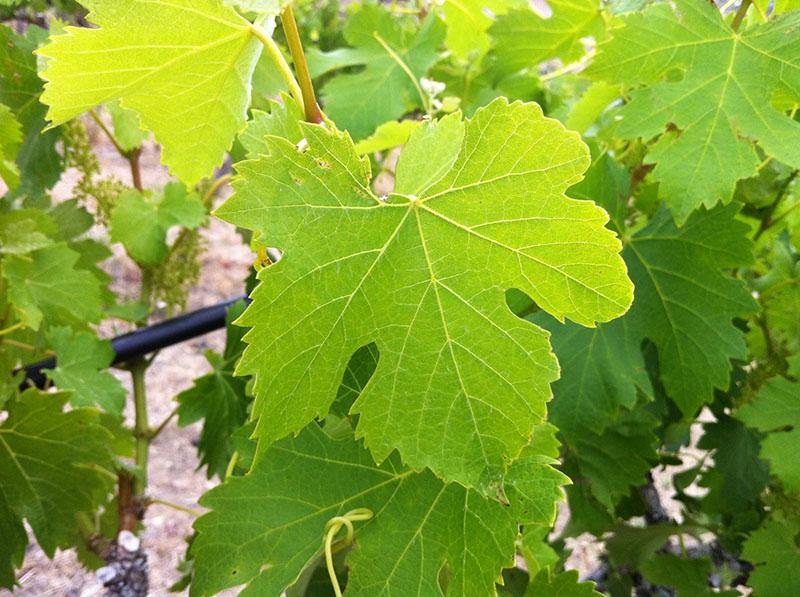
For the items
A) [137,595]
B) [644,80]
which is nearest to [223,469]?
[137,595]

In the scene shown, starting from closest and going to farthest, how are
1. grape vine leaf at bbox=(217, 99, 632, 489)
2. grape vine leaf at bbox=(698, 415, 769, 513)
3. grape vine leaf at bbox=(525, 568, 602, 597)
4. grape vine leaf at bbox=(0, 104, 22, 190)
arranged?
grape vine leaf at bbox=(217, 99, 632, 489)
grape vine leaf at bbox=(525, 568, 602, 597)
grape vine leaf at bbox=(0, 104, 22, 190)
grape vine leaf at bbox=(698, 415, 769, 513)

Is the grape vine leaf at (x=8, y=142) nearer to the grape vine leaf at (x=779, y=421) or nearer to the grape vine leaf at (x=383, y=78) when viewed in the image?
the grape vine leaf at (x=383, y=78)

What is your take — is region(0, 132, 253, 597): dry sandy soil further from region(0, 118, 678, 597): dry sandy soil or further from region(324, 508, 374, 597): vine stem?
region(324, 508, 374, 597): vine stem

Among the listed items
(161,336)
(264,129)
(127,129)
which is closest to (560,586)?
(264,129)

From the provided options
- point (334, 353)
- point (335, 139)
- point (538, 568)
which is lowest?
point (538, 568)

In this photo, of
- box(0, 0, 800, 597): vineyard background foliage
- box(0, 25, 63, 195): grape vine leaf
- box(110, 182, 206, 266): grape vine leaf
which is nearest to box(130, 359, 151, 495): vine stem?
box(0, 0, 800, 597): vineyard background foliage

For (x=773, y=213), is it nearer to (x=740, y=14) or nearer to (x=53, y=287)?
(x=740, y=14)

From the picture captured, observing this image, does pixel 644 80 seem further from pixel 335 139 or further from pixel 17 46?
pixel 17 46
